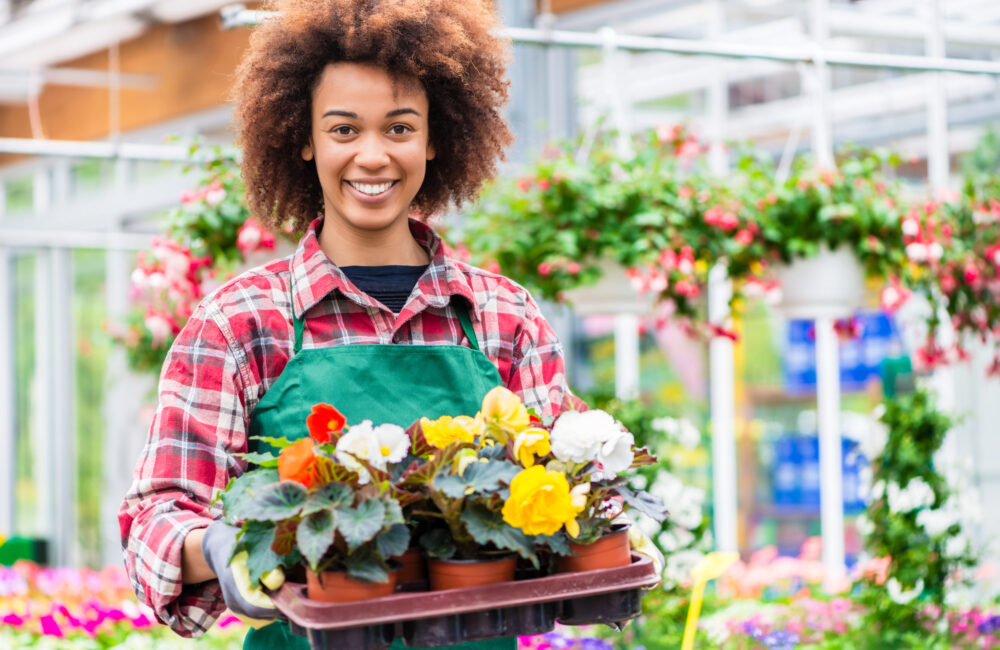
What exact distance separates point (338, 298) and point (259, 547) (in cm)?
42

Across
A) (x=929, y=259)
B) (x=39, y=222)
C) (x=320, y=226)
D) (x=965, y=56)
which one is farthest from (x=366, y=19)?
(x=39, y=222)

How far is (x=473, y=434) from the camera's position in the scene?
114cm

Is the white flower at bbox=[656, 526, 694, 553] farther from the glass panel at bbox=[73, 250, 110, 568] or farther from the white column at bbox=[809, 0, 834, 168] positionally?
the glass panel at bbox=[73, 250, 110, 568]

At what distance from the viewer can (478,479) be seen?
107 cm

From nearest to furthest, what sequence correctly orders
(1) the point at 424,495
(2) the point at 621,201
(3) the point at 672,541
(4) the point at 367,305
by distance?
(1) the point at 424,495 < (4) the point at 367,305 < (2) the point at 621,201 < (3) the point at 672,541

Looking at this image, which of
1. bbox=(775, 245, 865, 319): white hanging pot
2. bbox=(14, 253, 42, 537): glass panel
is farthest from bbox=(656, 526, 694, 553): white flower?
bbox=(14, 253, 42, 537): glass panel

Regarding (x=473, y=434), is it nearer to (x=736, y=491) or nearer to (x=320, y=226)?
(x=320, y=226)

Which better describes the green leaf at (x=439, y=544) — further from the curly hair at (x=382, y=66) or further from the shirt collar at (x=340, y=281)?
the curly hair at (x=382, y=66)

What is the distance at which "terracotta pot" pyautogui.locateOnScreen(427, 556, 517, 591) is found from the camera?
1064 millimetres

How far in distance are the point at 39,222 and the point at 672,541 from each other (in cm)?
582

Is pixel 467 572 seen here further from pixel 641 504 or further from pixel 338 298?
pixel 338 298

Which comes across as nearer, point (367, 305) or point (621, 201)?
point (367, 305)

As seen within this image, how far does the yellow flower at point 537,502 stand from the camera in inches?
41.8

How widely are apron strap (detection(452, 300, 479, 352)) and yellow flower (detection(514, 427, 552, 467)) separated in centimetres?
32
